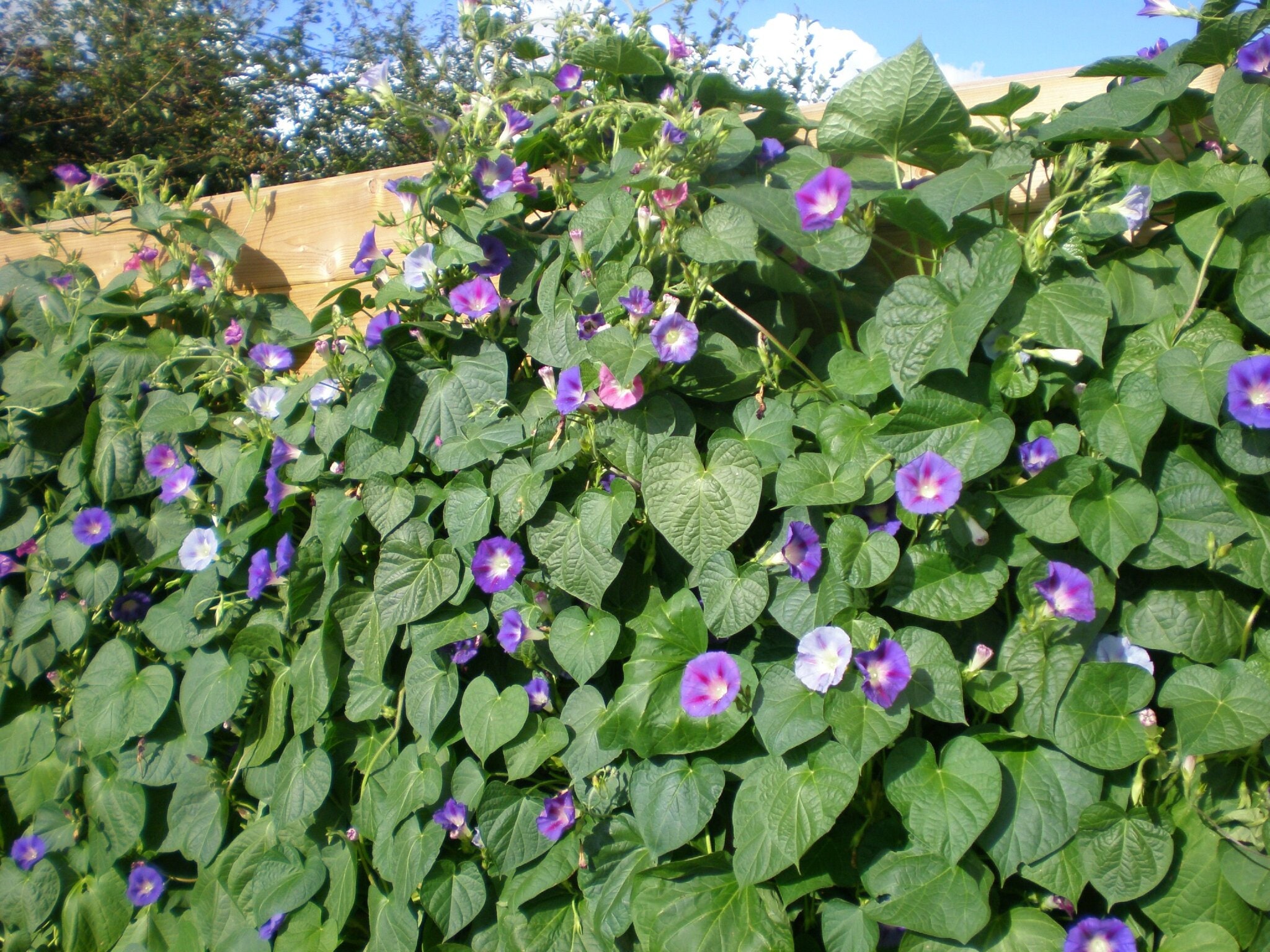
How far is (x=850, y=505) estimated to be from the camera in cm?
147

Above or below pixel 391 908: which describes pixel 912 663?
above

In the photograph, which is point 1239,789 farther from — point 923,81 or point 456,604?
point 456,604

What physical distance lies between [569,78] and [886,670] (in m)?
1.47

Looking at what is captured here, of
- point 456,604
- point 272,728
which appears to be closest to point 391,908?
point 272,728

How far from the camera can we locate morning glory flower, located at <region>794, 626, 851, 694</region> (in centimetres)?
137

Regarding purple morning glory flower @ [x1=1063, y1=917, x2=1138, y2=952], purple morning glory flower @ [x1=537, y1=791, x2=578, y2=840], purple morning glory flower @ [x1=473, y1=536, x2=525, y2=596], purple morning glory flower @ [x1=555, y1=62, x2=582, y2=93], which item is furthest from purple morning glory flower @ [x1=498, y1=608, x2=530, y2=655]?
purple morning glory flower @ [x1=555, y1=62, x2=582, y2=93]

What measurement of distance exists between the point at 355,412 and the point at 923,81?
50.2 inches

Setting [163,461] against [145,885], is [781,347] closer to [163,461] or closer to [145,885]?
[163,461]

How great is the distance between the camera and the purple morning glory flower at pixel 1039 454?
4.45 ft

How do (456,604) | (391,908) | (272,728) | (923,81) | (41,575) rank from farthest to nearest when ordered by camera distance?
(41,575)
(272,728)
(391,908)
(456,604)
(923,81)

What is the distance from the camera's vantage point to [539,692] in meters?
1.69

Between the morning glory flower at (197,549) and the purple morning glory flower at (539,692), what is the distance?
3.19 ft

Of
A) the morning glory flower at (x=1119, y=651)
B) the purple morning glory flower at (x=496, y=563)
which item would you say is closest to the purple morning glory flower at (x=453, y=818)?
the purple morning glory flower at (x=496, y=563)

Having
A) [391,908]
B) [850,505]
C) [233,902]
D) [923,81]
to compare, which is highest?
[923,81]
